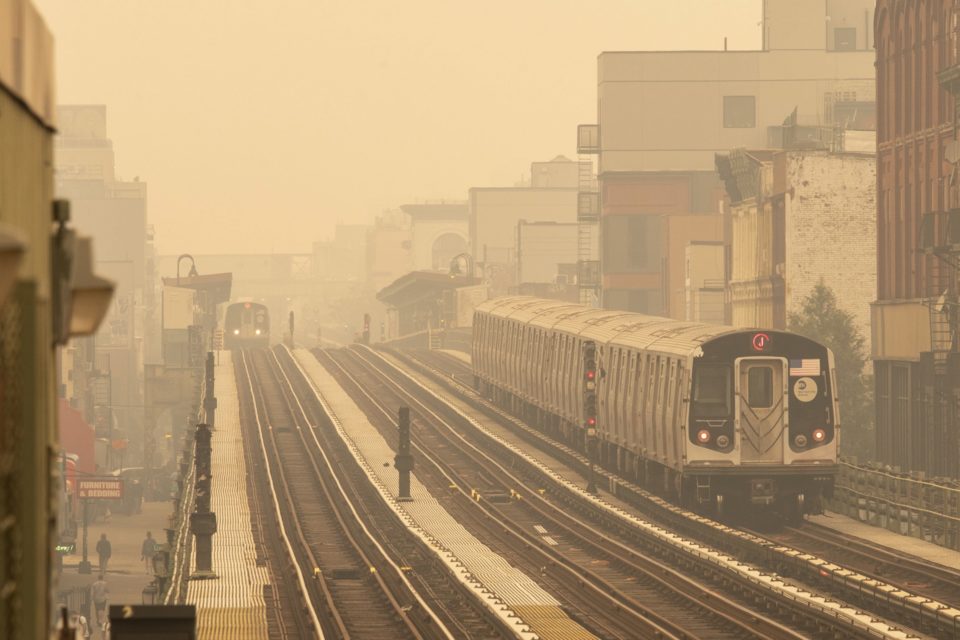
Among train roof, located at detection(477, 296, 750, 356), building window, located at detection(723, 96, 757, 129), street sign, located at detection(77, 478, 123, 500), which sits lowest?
street sign, located at detection(77, 478, 123, 500)

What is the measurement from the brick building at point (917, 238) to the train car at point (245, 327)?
214ft

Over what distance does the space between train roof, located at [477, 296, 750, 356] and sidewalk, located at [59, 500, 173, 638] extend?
14.3 m

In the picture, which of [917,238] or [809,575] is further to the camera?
[917,238]

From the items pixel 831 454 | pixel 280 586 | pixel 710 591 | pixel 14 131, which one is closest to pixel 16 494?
pixel 14 131

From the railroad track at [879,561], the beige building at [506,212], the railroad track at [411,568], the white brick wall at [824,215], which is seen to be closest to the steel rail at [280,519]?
the railroad track at [411,568]

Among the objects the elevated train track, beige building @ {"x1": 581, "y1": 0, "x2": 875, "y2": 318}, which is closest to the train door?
the elevated train track

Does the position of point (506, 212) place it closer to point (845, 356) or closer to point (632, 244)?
point (632, 244)

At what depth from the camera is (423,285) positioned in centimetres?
11981

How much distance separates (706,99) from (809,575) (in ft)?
239

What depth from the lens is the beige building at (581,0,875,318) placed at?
97.8 meters

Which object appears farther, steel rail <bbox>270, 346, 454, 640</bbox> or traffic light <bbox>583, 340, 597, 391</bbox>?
traffic light <bbox>583, 340, 597, 391</bbox>

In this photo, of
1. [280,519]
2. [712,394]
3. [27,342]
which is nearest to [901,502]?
[712,394]

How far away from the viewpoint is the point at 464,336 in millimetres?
102500

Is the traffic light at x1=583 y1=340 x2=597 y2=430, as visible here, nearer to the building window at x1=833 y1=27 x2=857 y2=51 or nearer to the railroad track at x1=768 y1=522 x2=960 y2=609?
the railroad track at x1=768 y1=522 x2=960 y2=609
